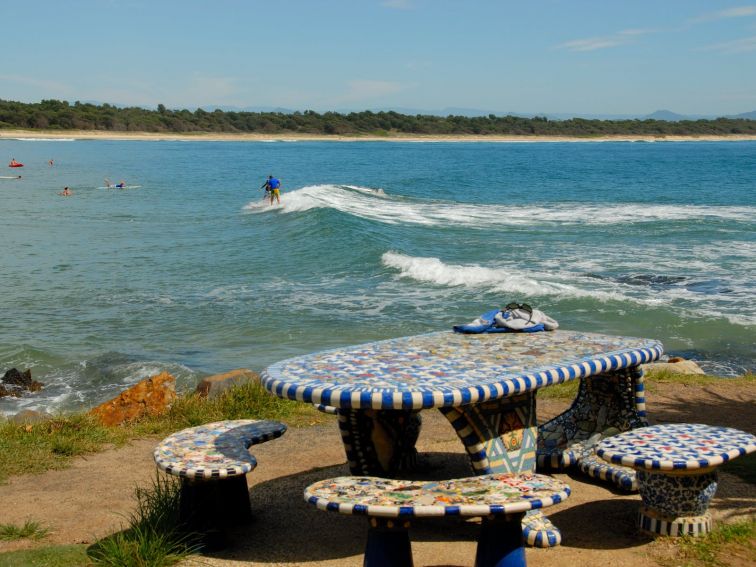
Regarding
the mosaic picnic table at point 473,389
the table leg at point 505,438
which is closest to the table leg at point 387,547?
the mosaic picnic table at point 473,389

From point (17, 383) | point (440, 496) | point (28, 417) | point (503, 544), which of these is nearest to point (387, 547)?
point (440, 496)

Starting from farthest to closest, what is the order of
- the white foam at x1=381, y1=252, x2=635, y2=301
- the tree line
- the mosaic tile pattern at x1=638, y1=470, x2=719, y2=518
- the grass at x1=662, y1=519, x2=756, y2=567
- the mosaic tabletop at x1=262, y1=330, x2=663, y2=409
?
the tree line → the white foam at x1=381, y1=252, x2=635, y2=301 → the mosaic tile pattern at x1=638, y1=470, x2=719, y2=518 → the grass at x1=662, y1=519, x2=756, y2=567 → the mosaic tabletop at x1=262, y1=330, x2=663, y2=409

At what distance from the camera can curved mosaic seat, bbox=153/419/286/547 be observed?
18.7ft

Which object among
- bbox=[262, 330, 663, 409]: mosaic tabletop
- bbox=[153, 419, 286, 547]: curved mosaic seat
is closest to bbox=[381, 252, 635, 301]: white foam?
bbox=[262, 330, 663, 409]: mosaic tabletop

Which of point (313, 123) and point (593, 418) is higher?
point (313, 123)

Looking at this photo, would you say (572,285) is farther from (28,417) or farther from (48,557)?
(48,557)

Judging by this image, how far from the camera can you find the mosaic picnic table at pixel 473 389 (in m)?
5.30

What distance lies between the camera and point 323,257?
2369 centimetres

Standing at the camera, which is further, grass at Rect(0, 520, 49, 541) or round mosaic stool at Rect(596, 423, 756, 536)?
grass at Rect(0, 520, 49, 541)

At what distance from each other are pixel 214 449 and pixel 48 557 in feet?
3.84

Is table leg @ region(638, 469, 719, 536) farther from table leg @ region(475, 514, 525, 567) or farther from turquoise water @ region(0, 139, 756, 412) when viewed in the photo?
turquoise water @ region(0, 139, 756, 412)

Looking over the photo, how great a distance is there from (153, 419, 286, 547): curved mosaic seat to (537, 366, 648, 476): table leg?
89.0 inches

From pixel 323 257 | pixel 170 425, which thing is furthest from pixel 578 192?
pixel 170 425

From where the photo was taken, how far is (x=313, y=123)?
141m
